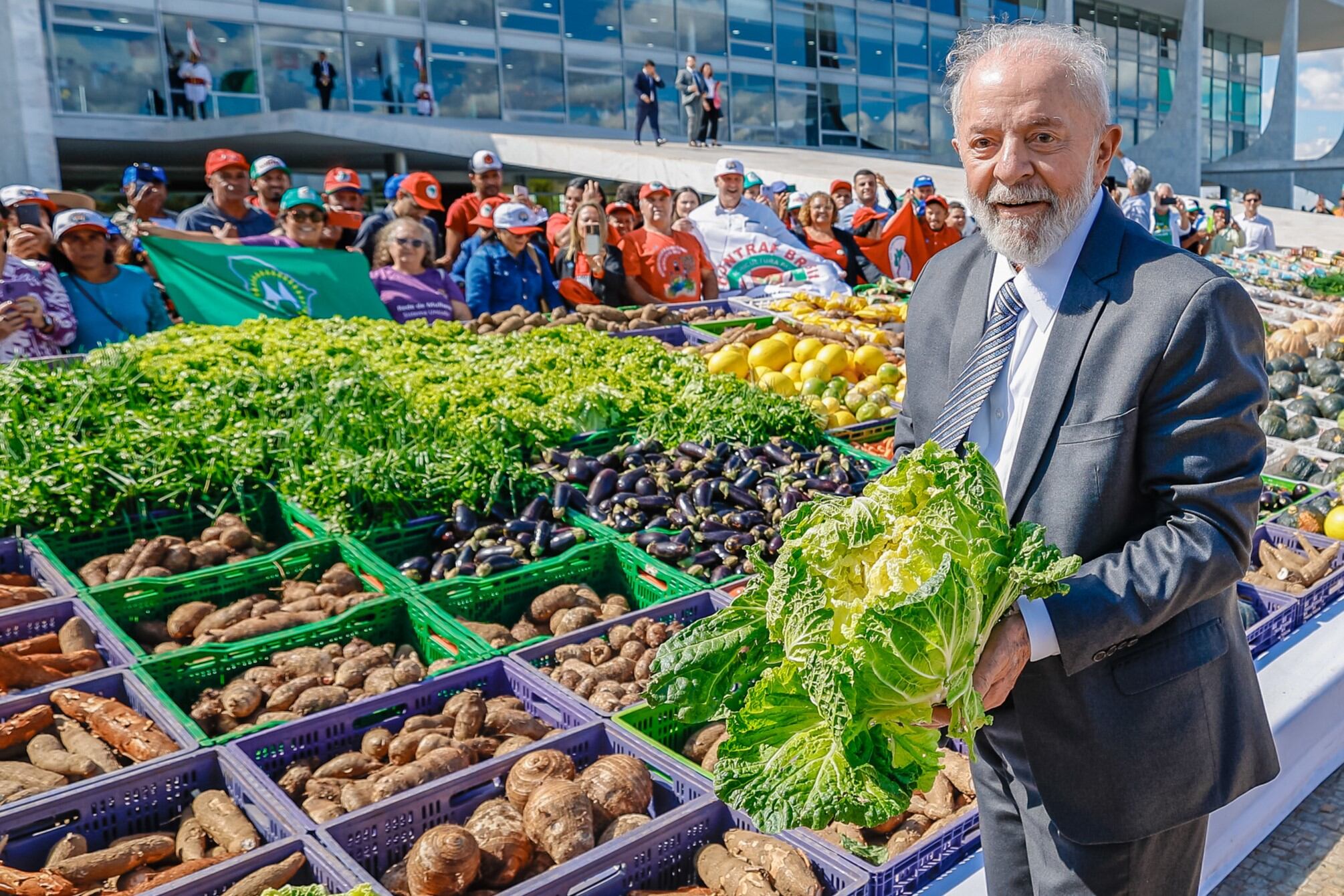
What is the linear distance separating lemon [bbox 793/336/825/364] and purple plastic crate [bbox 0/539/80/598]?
4706 millimetres

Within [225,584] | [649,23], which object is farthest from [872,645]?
[649,23]

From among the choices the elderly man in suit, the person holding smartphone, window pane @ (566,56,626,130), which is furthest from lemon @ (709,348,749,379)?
window pane @ (566,56,626,130)

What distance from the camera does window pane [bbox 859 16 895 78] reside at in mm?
32844

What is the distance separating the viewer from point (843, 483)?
16.9ft

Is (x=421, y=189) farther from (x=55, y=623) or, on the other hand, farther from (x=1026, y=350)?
(x=1026, y=350)

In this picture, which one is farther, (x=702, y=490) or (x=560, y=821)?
(x=702, y=490)

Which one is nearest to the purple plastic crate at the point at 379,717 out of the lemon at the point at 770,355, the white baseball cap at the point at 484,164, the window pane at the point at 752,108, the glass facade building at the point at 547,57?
the lemon at the point at 770,355

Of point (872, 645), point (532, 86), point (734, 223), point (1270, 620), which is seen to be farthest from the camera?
point (532, 86)

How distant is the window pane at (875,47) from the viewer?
32.8m

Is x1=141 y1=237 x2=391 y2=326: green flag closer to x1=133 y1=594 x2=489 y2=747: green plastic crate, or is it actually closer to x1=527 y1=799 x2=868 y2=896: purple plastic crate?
x1=133 y1=594 x2=489 y2=747: green plastic crate

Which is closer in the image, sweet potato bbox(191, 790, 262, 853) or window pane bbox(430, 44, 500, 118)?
sweet potato bbox(191, 790, 262, 853)

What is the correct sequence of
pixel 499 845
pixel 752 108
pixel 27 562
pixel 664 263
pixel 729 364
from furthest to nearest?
pixel 752 108 < pixel 664 263 < pixel 729 364 < pixel 27 562 < pixel 499 845

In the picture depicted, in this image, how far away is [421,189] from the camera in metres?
9.42

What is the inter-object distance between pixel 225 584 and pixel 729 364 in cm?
374
